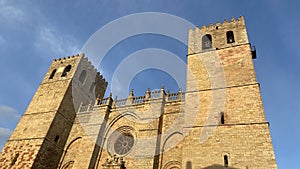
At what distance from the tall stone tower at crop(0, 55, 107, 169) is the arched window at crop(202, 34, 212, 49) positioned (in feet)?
34.8

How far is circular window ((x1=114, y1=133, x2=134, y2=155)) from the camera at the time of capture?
1252 centimetres

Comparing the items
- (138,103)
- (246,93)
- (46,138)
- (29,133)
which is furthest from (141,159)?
(29,133)

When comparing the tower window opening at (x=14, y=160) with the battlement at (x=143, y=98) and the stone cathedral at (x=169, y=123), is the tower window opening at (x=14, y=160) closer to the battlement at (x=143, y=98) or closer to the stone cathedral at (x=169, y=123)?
the stone cathedral at (x=169, y=123)

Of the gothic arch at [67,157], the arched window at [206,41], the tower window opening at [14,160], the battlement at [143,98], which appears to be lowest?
the tower window opening at [14,160]

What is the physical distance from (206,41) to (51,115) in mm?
11780

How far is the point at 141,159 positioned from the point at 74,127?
721cm

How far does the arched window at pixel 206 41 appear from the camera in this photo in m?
13.2

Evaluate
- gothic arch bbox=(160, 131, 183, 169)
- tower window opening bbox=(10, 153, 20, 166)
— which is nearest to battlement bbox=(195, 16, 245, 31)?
gothic arch bbox=(160, 131, 183, 169)

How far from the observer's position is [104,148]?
12898mm

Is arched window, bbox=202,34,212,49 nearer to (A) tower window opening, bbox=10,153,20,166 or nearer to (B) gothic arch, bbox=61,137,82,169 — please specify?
(B) gothic arch, bbox=61,137,82,169

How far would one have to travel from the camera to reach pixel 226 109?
942 centimetres

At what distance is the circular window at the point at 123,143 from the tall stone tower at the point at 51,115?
4.36 metres

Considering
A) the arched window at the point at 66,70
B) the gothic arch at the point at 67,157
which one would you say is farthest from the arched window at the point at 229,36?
the arched window at the point at 66,70

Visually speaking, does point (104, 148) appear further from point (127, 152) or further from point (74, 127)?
point (74, 127)
